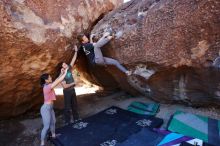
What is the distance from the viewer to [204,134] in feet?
16.1

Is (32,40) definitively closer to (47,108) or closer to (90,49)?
(90,49)

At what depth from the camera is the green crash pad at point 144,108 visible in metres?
6.20

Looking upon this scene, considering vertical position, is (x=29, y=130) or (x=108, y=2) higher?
Result: (x=108, y=2)

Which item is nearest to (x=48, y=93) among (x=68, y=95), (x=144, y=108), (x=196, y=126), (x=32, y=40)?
(x=68, y=95)

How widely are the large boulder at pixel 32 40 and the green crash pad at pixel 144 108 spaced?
187cm

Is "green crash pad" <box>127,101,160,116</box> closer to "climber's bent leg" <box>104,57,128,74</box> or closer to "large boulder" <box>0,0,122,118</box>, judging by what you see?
"climber's bent leg" <box>104,57,128,74</box>

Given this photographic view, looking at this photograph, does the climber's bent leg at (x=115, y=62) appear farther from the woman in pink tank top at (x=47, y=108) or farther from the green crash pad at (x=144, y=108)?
the woman in pink tank top at (x=47, y=108)

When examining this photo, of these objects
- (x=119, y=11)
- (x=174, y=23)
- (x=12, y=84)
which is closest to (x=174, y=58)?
(x=174, y=23)

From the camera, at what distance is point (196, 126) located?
205 inches

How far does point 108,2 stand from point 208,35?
3333 millimetres

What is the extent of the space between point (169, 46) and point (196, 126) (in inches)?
61.9

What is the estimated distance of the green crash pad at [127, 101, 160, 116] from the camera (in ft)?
20.3

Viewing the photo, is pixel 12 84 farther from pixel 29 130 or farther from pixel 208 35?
pixel 208 35

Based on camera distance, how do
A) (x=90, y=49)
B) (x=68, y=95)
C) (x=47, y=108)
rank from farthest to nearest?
(x=90, y=49) < (x=68, y=95) < (x=47, y=108)
